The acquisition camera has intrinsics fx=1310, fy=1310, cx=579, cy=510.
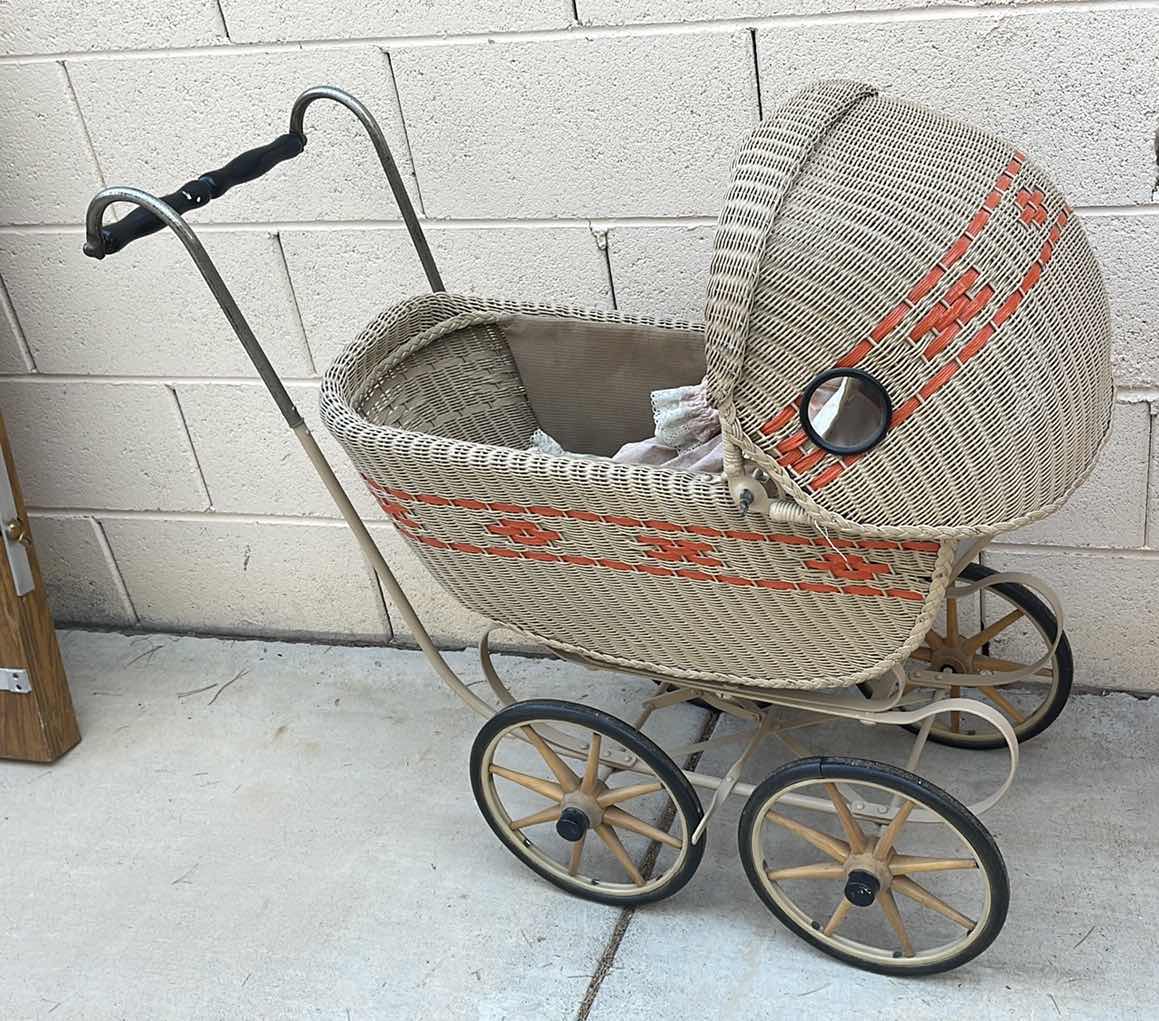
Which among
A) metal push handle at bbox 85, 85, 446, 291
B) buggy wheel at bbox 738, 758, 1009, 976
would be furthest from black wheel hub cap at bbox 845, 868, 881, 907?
metal push handle at bbox 85, 85, 446, 291

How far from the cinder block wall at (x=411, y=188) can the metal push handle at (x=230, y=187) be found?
0.25 metres

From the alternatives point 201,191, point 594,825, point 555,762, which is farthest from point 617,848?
point 201,191

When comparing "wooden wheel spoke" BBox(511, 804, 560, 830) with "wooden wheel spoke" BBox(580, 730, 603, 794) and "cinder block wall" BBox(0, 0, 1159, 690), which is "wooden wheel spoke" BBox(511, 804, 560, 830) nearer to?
"wooden wheel spoke" BBox(580, 730, 603, 794)

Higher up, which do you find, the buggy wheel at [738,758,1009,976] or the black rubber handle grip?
the black rubber handle grip

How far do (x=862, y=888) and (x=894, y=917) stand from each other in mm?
71

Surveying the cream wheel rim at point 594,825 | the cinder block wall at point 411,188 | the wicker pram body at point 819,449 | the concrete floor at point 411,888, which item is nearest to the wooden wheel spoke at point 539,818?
the cream wheel rim at point 594,825

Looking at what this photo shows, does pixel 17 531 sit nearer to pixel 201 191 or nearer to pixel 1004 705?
pixel 201 191

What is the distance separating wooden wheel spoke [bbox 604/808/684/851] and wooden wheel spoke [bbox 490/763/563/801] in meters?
0.08

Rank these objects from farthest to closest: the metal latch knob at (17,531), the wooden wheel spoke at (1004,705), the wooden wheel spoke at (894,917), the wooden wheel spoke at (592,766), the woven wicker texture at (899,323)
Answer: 1. the metal latch knob at (17,531)
2. the wooden wheel spoke at (1004,705)
3. the wooden wheel spoke at (592,766)
4. the wooden wheel spoke at (894,917)
5. the woven wicker texture at (899,323)

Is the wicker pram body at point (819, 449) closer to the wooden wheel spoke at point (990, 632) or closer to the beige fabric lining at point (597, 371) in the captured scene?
the beige fabric lining at point (597, 371)

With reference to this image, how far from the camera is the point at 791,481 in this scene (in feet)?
4.39

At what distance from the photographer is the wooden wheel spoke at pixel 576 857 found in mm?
1861

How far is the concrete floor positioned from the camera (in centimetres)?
174

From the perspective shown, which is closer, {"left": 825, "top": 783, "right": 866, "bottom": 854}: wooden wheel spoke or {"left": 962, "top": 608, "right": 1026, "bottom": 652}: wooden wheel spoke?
{"left": 825, "top": 783, "right": 866, "bottom": 854}: wooden wheel spoke
